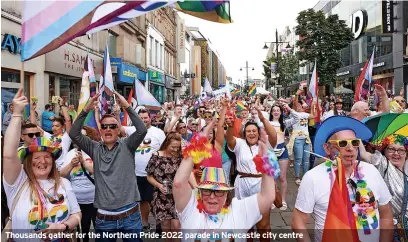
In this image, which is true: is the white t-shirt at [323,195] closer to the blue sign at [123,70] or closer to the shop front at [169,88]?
the blue sign at [123,70]

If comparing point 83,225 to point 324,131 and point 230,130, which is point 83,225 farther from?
point 324,131

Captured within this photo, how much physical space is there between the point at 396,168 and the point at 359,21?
33.8m

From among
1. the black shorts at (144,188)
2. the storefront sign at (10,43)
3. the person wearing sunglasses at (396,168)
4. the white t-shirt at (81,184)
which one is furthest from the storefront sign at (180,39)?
the person wearing sunglasses at (396,168)

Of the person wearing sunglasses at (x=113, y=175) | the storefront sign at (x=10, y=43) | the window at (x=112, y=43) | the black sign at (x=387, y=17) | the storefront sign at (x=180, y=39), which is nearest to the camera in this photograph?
the person wearing sunglasses at (x=113, y=175)

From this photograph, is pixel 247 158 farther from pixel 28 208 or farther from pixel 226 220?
pixel 28 208

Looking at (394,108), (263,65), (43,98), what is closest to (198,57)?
(263,65)

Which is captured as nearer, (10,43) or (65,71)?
(10,43)

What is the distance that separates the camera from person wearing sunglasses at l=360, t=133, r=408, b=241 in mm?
3291

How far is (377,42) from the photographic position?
30.5 meters

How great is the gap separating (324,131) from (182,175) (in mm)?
1304

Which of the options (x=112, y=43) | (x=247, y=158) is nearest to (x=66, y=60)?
(x=112, y=43)

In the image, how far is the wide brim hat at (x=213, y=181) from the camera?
9.62 feet

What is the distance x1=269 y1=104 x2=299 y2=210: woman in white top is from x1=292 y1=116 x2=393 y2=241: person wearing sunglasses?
10.5 feet

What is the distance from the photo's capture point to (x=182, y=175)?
2914mm
